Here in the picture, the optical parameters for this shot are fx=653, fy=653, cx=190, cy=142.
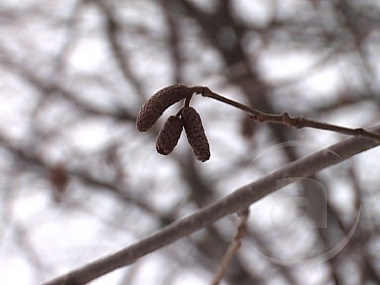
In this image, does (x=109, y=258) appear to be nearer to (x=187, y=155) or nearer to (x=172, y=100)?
(x=172, y=100)

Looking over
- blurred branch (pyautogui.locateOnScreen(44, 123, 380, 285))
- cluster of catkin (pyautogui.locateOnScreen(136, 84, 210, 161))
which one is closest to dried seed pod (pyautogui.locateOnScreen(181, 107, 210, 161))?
cluster of catkin (pyautogui.locateOnScreen(136, 84, 210, 161))

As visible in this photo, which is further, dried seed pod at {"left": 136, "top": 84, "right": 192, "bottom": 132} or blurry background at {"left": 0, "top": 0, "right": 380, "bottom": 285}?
blurry background at {"left": 0, "top": 0, "right": 380, "bottom": 285}

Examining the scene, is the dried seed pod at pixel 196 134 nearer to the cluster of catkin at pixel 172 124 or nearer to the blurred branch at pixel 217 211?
the cluster of catkin at pixel 172 124

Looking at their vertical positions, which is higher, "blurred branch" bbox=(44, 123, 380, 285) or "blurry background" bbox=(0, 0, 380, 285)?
"blurry background" bbox=(0, 0, 380, 285)

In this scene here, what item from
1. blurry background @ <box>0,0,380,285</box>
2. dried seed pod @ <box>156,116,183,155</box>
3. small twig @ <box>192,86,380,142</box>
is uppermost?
blurry background @ <box>0,0,380,285</box>

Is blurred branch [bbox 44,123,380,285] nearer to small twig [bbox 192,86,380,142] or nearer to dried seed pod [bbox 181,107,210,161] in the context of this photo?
small twig [bbox 192,86,380,142]

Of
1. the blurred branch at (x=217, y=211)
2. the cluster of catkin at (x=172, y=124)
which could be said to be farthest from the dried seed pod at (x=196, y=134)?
the blurred branch at (x=217, y=211)
